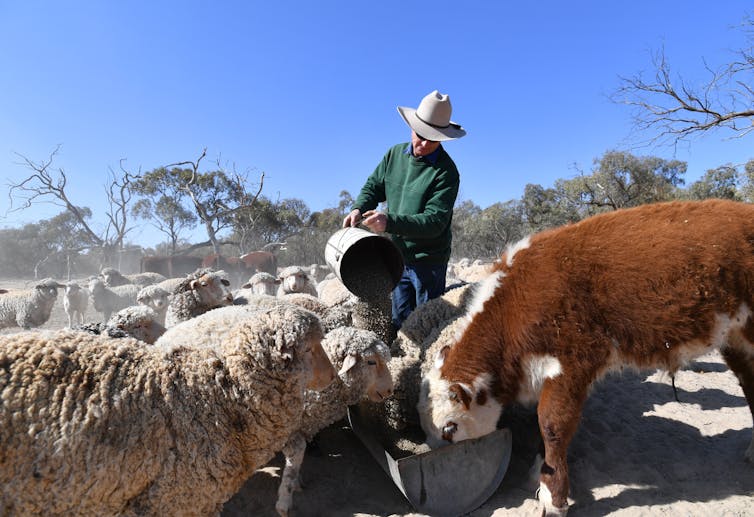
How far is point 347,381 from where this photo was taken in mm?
3891

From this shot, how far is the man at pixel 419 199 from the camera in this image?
13.4 ft

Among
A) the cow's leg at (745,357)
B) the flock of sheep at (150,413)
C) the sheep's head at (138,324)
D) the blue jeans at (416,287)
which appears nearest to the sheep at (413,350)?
the blue jeans at (416,287)

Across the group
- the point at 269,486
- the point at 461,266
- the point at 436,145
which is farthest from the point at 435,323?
the point at 461,266

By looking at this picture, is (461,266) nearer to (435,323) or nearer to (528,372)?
(435,323)

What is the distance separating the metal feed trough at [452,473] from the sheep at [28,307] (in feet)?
35.0

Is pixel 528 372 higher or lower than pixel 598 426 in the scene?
higher

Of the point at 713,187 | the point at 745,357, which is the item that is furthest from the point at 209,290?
the point at 713,187

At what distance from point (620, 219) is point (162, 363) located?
11.5 feet

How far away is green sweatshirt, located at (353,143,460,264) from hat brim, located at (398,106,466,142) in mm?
312

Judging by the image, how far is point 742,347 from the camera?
356 centimetres

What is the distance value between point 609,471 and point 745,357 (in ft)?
5.08

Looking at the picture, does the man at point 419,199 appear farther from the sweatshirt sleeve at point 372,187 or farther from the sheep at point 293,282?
the sheep at point 293,282

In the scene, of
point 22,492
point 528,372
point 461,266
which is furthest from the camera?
point 461,266

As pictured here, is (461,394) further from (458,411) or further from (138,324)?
(138,324)
